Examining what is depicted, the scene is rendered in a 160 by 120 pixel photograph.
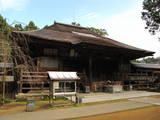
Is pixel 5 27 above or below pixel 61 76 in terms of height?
above

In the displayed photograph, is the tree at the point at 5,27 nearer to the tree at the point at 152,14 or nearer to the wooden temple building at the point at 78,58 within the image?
the wooden temple building at the point at 78,58

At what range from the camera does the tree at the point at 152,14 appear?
1491 cm

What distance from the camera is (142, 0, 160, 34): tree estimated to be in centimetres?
1491

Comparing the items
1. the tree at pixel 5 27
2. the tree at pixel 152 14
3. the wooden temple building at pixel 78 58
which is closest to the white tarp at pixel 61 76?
the wooden temple building at pixel 78 58

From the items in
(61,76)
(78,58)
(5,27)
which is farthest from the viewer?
(78,58)

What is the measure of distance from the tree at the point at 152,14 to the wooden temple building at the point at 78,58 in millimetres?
2939

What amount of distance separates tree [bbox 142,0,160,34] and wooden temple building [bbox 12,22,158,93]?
294 cm

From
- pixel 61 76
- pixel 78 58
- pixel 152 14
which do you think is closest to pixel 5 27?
pixel 61 76

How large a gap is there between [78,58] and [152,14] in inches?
350

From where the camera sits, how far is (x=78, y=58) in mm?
14227

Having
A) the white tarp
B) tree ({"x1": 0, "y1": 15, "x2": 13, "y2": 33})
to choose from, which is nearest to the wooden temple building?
the white tarp

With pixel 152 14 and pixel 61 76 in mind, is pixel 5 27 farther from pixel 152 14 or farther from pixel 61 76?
pixel 152 14

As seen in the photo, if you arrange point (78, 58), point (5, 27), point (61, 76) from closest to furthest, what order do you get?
point (5, 27) < point (61, 76) < point (78, 58)

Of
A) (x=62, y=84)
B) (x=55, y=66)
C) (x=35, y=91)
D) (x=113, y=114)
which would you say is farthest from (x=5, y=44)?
(x=55, y=66)
